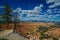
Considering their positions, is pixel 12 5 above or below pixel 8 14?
above

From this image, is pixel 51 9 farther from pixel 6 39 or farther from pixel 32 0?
pixel 6 39

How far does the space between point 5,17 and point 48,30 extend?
1015 mm

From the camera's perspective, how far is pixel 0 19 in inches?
129

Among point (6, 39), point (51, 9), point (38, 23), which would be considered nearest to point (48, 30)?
point (38, 23)

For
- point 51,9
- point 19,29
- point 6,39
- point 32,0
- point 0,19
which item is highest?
point 32,0

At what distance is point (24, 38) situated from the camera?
326 centimetres

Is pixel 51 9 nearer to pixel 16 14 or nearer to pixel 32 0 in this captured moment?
pixel 32 0

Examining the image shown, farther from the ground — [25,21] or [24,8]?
[24,8]

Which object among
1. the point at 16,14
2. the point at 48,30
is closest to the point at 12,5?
the point at 16,14

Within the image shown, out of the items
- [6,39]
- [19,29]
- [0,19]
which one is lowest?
[6,39]

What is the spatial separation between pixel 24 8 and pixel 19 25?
0.41 meters

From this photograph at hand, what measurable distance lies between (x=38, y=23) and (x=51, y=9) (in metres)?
0.44

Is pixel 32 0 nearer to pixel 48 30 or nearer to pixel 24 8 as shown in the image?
pixel 24 8

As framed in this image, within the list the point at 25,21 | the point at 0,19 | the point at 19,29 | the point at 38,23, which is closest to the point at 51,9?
the point at 38,23
